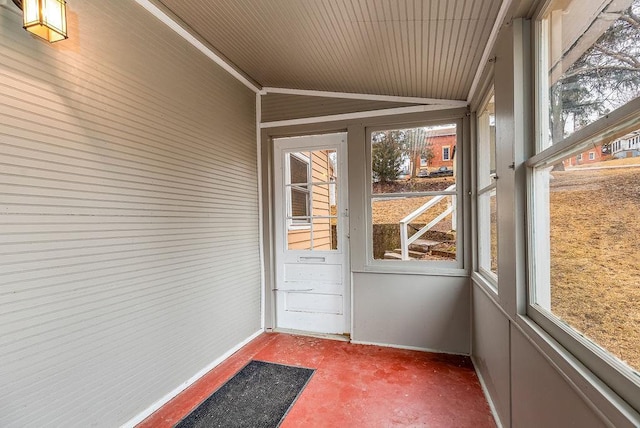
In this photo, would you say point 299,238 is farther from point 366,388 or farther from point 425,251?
point 366,388

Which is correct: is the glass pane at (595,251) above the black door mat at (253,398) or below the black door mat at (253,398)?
above

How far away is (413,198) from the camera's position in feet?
9.52

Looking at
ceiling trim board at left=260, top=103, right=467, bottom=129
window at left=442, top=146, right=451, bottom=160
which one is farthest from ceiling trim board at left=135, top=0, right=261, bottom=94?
window at left=442, top=146, right=451, bottom=160

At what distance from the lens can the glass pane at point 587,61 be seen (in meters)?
0.80

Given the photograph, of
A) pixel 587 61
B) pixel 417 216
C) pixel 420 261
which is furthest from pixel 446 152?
pixel 587 61

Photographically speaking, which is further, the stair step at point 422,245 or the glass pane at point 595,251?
the stair step at point 422,245

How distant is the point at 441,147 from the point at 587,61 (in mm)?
1855

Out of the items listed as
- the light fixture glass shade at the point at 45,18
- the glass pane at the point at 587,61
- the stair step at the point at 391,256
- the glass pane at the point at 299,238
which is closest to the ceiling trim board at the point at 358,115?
the glass pane at the point at 299,238

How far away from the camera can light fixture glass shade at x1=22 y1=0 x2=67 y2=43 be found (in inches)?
49.4

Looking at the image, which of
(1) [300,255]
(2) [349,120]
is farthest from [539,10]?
(1) [300,255]

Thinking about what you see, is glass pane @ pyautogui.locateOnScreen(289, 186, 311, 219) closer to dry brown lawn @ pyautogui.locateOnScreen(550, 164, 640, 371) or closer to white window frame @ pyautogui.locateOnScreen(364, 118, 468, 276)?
white window frame @ pyautogui.locateOnScreen(364, 118, 468, 276)

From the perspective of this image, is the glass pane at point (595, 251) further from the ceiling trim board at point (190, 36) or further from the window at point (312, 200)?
the ceiling trim board at point (190, 36)

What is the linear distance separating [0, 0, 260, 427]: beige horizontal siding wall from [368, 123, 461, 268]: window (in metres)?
1.51

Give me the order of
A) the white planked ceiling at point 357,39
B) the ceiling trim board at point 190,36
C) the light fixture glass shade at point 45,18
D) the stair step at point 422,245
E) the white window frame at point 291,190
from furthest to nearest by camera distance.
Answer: the white window frame at point 291,190
the stair step at point 422,245
the ceiling trim board at point 190,36
the white planked ceiling at point 357,39
the light fixture glass shade at point 45,18
